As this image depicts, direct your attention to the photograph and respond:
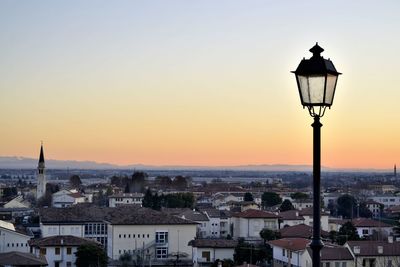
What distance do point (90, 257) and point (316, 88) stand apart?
94.7 ft

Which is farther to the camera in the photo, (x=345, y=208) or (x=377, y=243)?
(x=345, y=208)

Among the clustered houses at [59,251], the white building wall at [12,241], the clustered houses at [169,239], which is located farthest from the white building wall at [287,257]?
the white building wall at [12,241]

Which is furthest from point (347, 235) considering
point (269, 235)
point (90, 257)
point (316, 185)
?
point (316, 185)

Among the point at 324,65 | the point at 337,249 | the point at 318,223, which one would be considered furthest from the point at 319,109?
the point at 337,249

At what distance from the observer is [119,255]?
39.6 metres

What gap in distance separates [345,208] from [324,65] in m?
67.6

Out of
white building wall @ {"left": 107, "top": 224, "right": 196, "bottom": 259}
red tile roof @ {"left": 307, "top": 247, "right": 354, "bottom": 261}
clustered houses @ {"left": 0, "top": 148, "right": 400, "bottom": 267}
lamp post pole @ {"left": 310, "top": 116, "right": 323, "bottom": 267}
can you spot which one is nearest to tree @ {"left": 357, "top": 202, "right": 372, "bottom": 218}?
clustered houses @ {"left": 0, "top": 148, "right": 400, "bottom": 267}

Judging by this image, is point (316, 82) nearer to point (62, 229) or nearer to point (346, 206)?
point (62, 229)

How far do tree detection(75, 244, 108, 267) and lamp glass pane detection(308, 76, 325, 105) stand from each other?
2845 cm

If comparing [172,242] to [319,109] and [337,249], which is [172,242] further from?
[319,109]

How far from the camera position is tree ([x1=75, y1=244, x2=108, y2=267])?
3219 cm

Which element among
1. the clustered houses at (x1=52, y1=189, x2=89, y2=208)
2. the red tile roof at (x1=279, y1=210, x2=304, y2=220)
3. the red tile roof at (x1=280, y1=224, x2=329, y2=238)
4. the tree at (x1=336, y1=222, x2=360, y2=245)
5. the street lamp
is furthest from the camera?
the clustered houses at (x1=52, y1=189, x2=89, y2=208)

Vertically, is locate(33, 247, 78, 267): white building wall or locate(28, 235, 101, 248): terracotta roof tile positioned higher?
locate(28, 235, 101, 248): terracotta roof tile

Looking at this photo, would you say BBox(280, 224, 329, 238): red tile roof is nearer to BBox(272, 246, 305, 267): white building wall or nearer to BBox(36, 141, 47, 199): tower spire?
BBox(272, 246, 305, 267): white building wall
